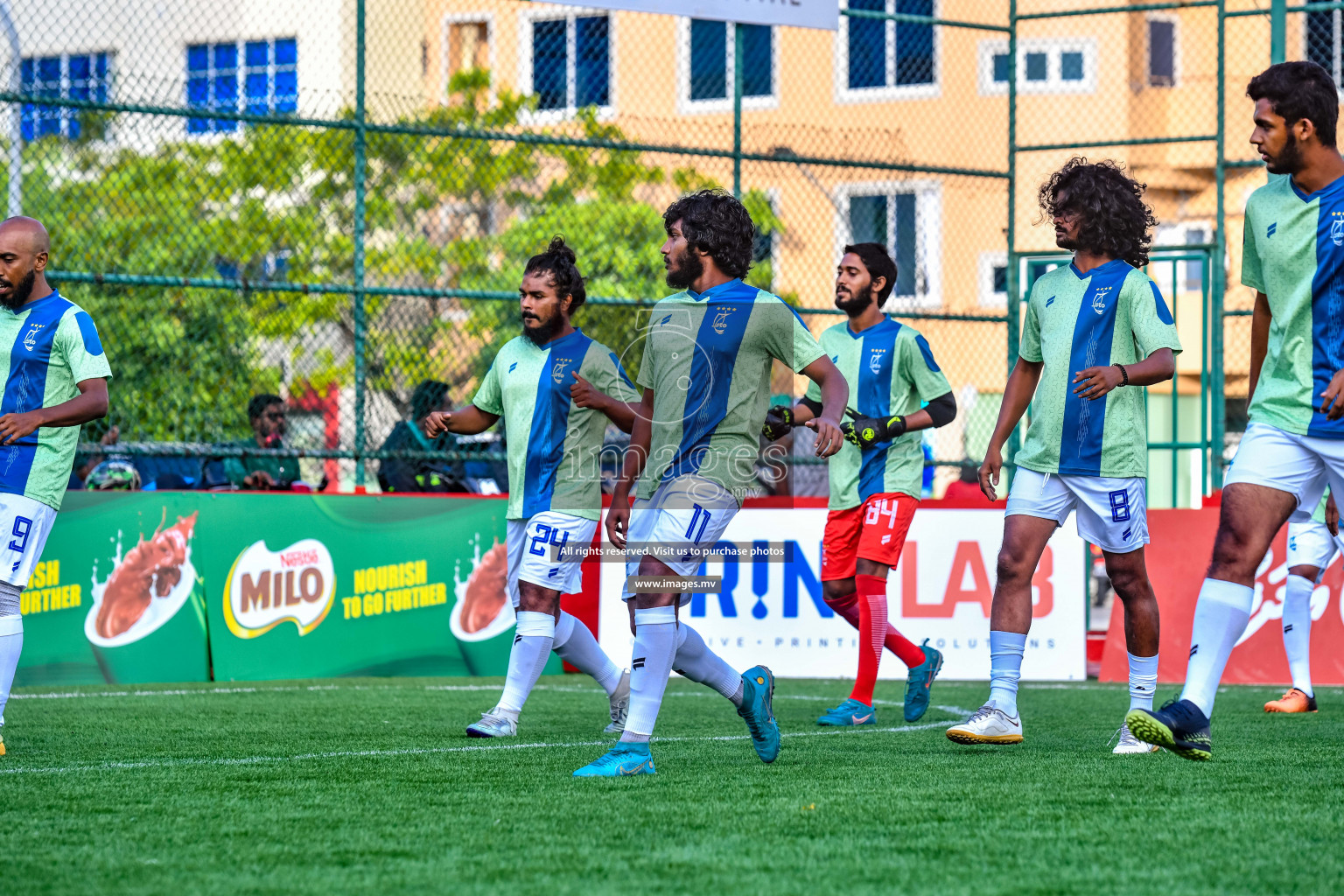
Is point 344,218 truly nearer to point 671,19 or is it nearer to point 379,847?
point 671,19

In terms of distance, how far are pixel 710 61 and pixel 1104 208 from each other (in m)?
9.23

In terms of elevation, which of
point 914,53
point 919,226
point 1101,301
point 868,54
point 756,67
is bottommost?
point 1101,301

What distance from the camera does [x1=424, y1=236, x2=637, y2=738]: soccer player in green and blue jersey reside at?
23.0 ft

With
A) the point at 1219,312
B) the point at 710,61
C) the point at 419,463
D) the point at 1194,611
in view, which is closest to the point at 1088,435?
the point at 1194,611

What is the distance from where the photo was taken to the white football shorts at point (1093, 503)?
6.18 m

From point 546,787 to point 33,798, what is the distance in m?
1.52

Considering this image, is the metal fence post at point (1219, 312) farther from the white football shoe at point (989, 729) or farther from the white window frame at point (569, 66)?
the white football shoe at point (989, 729)

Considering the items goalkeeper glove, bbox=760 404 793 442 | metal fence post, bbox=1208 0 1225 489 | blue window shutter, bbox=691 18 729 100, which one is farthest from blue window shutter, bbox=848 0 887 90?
goalkeeper glove, bbox=760 404 793 442

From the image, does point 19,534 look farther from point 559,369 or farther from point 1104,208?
point 1104,208

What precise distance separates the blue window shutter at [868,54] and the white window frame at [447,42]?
504 cm

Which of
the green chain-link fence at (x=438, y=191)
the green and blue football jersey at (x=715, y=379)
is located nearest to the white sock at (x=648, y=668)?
the green and blue football jersey at (x=715, y=379)

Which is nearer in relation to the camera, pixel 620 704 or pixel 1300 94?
pixel 1300 94

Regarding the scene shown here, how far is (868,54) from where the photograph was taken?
53.3ft

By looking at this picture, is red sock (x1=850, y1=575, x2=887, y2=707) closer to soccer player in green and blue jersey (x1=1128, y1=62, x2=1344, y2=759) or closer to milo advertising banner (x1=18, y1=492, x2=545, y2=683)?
soccer player in green and blue jersey (x1=1128, y1=62, x2=1344, y2=759)
